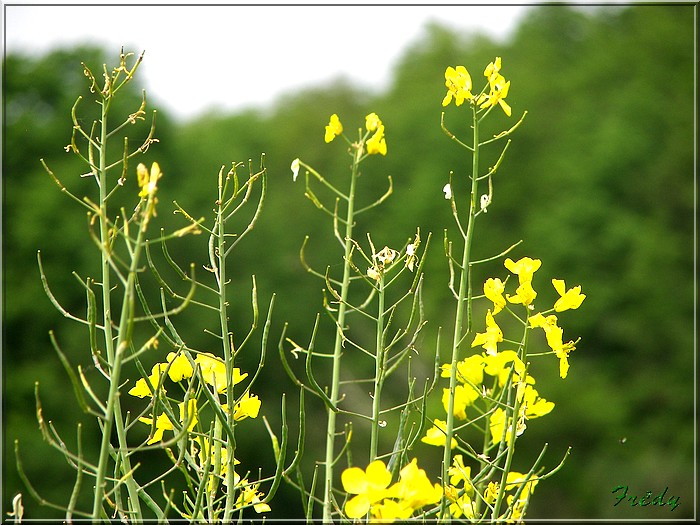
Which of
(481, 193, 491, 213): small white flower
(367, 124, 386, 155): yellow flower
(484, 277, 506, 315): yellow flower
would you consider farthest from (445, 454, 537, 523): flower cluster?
(367, 124, 386, 155): yellow flower

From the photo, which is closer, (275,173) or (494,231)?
(494,231)

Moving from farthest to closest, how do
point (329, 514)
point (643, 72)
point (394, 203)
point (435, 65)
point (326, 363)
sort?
1. point (435, 65)
2. point (643, 72)
3. point (394, 203)
4. point (326, 363)
5. point (329, 514)

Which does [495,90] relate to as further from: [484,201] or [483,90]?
[484,201]

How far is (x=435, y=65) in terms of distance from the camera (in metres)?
21.9

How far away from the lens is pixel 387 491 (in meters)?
0.85

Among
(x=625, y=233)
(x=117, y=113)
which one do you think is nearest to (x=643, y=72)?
(x=625, y=233)

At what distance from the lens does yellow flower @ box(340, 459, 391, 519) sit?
856mm

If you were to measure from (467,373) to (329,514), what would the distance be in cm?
32

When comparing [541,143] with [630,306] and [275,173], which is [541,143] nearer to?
[630,306]

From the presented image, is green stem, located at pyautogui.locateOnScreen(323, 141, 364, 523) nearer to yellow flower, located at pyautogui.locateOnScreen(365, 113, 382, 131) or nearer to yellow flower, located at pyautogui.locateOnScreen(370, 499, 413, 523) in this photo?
yellow flower, located at pyautogui.locateOnScreen(365, 113, 382, 131)

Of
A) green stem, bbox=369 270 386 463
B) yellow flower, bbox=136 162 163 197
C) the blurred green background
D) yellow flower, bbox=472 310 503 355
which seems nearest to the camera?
Answer: yellow flower, bbox=136 162 163 197

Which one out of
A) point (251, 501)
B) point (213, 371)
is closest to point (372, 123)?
point (213, 371)

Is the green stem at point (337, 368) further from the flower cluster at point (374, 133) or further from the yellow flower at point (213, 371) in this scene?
the yellow flower at point (213, 371)

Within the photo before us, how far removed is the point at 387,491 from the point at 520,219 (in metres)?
16.6
